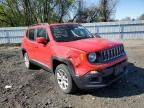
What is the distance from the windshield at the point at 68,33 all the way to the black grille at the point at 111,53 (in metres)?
1.26

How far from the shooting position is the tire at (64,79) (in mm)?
5555

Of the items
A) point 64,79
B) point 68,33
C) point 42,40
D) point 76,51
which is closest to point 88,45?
point 76,51

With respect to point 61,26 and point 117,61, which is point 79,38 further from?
point 117,61

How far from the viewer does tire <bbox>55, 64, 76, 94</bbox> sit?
5555 millimetres

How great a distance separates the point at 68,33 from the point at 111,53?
1.67 meters

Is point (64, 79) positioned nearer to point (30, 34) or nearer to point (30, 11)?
point (30, 34)

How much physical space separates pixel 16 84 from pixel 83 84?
2.57m

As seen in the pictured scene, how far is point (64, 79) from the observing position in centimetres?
583

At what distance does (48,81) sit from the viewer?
6965 millimetres

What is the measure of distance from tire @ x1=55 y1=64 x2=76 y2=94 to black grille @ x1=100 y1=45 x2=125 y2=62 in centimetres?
96

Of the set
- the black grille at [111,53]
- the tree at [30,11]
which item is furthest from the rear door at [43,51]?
the tree at [30,11]

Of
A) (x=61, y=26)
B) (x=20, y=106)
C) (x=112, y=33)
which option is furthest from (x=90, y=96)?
(x=112, y=33)

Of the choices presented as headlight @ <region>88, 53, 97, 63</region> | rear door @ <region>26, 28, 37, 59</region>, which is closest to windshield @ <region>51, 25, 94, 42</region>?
rear door @ <region>26, 28, 37, 59</region>

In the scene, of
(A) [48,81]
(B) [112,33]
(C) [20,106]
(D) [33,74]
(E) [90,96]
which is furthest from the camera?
(B) [112,33]
